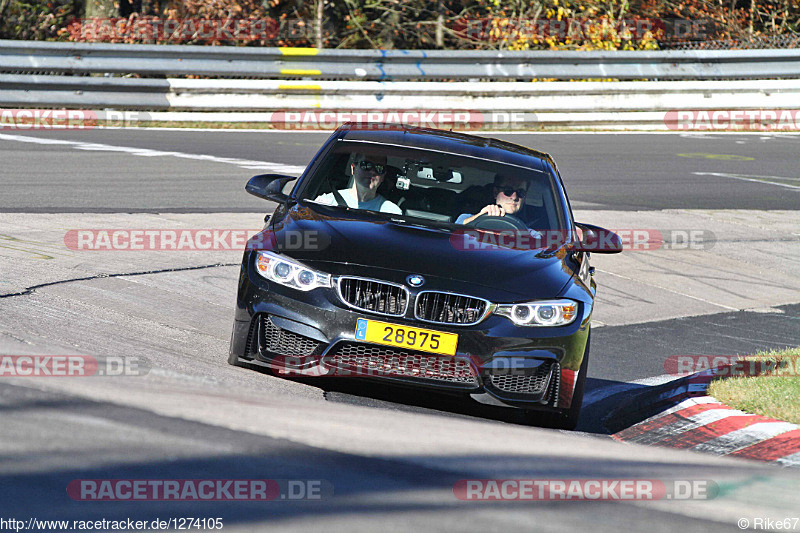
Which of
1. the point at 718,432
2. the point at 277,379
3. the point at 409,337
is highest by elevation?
the point at 409,337

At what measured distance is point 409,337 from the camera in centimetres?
521

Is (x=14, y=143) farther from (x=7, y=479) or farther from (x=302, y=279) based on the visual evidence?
(x=7, y=479)

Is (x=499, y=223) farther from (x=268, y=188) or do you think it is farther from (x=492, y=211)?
(x=268, y=188)

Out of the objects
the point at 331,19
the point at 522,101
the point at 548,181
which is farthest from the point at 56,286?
the point at 331,19

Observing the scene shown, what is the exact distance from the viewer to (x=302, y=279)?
543 cm

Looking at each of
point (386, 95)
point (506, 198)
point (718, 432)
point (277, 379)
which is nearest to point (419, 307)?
point (277, 379)

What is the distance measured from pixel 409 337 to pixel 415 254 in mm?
588

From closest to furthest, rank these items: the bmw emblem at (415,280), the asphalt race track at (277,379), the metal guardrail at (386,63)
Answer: the asphalt race track at (277,379), the bmw emblem at (415,280), the metal guardrail at (386,63)

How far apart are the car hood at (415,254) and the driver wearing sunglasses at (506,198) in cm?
54

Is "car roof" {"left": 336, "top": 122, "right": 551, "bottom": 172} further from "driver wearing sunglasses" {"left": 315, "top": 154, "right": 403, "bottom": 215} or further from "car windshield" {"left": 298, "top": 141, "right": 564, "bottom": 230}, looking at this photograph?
"driver wearing sunglasses" {"left": 315, "top": 154, "right": 403, "bottom": 215}

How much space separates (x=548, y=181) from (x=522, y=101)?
1340cm

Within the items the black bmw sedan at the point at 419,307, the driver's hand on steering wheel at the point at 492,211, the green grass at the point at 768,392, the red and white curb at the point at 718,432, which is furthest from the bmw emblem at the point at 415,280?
the green grass at the point at 768,392

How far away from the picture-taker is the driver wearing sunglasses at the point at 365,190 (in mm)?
6582

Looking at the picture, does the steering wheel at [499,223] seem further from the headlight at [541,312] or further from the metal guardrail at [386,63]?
the metal guardrail at [386,63]
